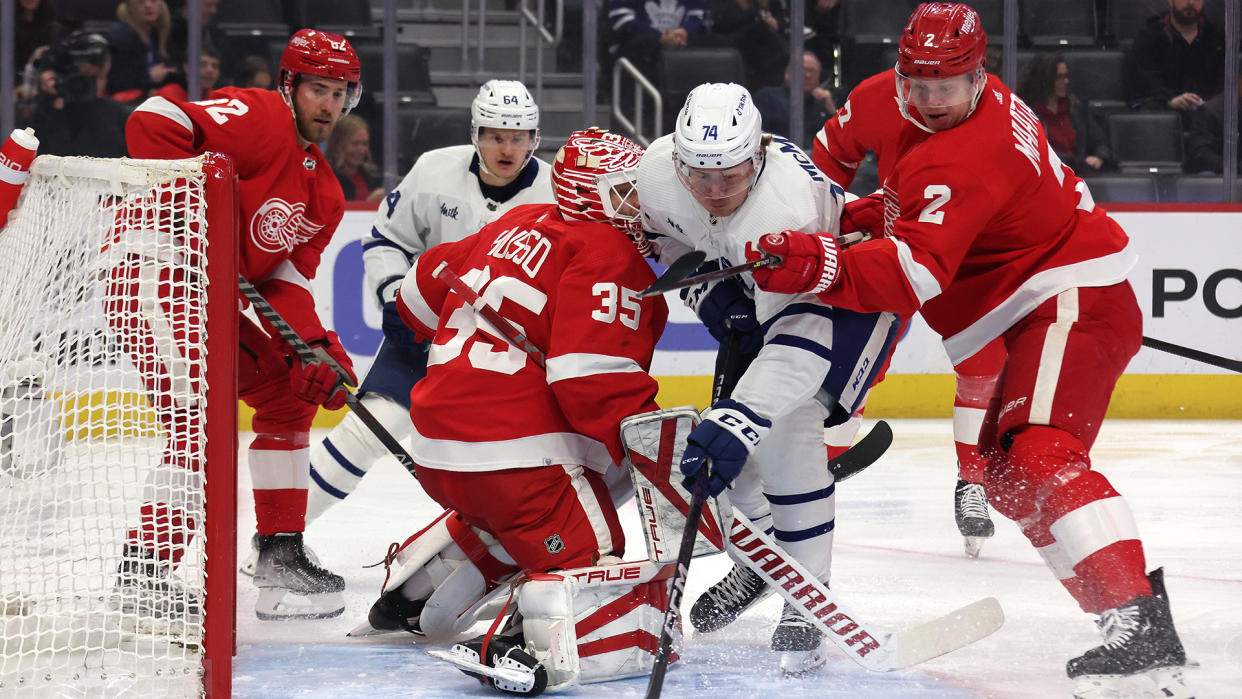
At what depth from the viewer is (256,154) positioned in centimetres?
279

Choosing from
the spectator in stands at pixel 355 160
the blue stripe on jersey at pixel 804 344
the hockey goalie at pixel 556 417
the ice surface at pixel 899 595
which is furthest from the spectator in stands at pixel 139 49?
the blue stripe on jersey at pixel 804 344

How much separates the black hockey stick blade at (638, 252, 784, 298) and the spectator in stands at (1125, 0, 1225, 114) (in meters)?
4.04

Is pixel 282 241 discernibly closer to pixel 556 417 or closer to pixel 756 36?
pixel 556 417

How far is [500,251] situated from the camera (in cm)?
240

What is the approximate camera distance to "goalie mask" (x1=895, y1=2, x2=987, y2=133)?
7.25ft

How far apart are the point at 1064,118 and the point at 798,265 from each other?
398 cm

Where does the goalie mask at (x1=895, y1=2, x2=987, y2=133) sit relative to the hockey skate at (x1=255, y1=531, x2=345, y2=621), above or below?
above

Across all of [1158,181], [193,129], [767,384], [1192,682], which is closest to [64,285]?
[193,129]

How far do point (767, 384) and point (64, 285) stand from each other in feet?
3.82

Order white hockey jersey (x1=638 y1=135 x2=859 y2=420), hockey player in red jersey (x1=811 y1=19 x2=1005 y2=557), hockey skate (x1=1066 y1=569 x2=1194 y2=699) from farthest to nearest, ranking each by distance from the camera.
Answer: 1. hockey player in red jersey (x1=811 y1=19 x2=1005 y2=557)
2. white hockey jersey (x1=638 y1=135 x2=859 y2=420)
3. hockey skate (x1=1066 y1=569 x2=1194 y2=699)

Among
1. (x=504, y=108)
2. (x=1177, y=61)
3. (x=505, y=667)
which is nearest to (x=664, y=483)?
(x=505, y=667)

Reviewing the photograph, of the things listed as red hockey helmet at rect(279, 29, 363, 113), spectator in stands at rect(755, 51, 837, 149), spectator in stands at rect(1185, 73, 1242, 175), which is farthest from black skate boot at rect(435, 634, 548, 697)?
spectator in stands at rect(1185, 73, 1242, 175)

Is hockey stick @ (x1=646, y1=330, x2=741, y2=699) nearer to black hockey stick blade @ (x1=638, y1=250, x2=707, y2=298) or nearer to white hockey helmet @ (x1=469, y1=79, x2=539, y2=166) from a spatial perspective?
black hockey stick blade @ (x1=638, y1=250, x2=707, y2=298)

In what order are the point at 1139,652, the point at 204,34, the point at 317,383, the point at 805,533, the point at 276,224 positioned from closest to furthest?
1. the point at 1139,652
2. the point at 805,533
3. the point at 317,383
4. the point at 276,224
5. the point at 204,34
